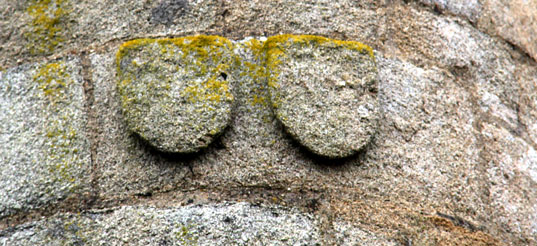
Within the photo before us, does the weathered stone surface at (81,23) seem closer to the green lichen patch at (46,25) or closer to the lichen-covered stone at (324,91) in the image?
the green lichen patch at (46,25)

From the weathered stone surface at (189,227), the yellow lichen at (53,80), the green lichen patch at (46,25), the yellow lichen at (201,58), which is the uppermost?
the yellow lichen at (201,58)

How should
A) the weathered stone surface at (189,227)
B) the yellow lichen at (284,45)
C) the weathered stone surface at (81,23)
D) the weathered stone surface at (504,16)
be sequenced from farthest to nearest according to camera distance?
1. the weathered stone surface at (504,16)
2. the weathered stone surface at (81,23)
3. the yellow lichen at (284,45)
4. the weathered stone surface at (189,227)

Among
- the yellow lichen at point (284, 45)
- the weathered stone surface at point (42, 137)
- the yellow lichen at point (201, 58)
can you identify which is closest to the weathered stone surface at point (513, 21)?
the yellow lichen at point (284, 45)

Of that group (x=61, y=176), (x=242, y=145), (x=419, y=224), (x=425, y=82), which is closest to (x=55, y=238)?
(x=61, y=176)

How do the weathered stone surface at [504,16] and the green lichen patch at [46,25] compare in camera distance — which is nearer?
the green lichen patch at [46,25]

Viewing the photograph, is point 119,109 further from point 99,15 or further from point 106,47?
point 99,15

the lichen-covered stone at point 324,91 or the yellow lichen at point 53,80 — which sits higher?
the lichen-covered stone at point 324,91

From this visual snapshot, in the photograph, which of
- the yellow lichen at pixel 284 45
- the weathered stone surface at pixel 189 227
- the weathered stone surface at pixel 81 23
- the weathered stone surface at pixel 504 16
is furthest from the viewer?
the weathered stone surface at pixel 504 16

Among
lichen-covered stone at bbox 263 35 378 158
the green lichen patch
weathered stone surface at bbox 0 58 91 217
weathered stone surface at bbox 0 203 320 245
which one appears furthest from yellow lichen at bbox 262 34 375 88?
the green lichen patch
